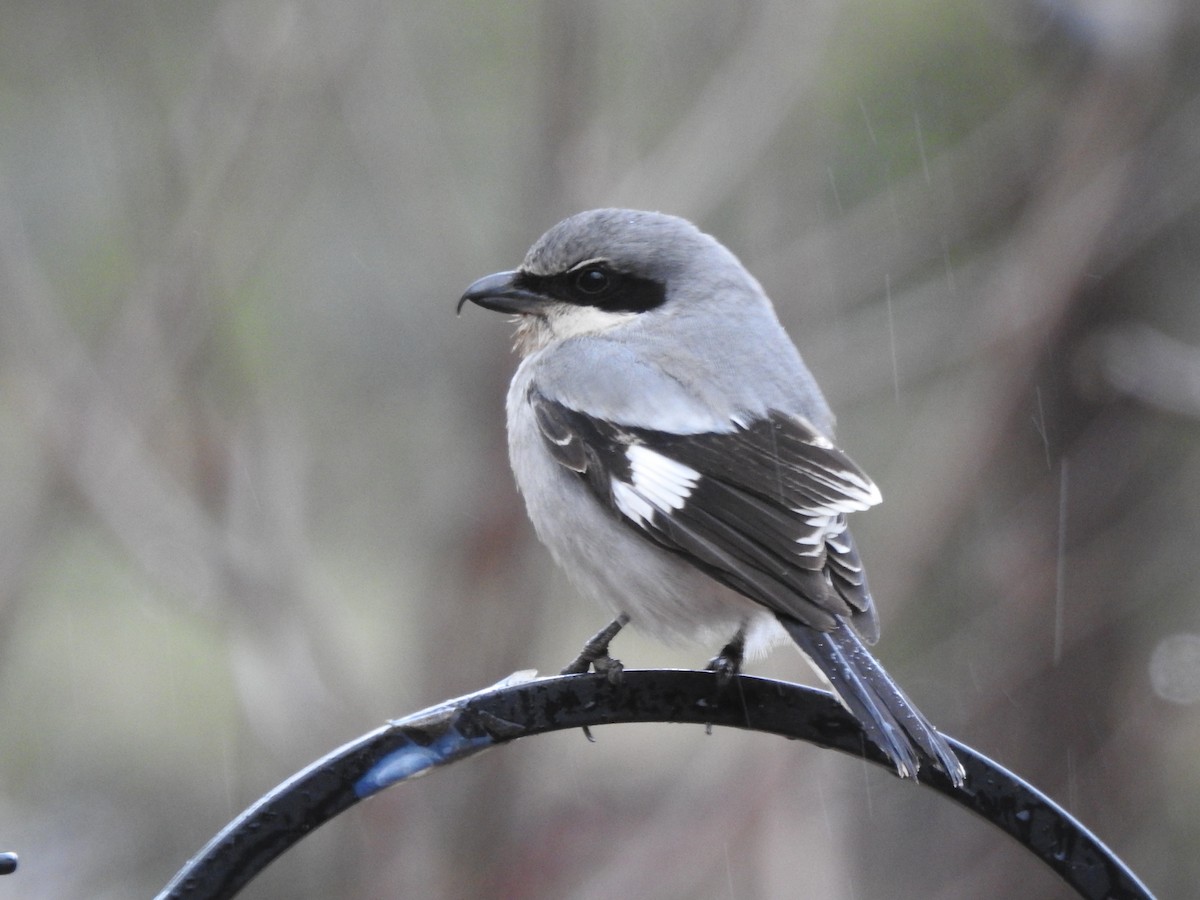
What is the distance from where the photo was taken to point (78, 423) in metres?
3.78

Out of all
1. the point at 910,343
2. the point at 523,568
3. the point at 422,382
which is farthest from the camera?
the point at 422,382

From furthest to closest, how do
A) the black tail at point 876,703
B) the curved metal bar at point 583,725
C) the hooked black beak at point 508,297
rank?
the hooked black beak at point 508,297, the black tail at point 876,703, the curved metal bar at point 583,725

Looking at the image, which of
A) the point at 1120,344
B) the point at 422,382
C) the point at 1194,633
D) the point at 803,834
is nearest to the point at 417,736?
the point at 803,834

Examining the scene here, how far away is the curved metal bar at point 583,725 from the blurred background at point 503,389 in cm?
226

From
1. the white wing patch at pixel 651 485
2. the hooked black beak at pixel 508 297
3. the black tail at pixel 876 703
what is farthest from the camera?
the hooked black beak at pixel 508 297

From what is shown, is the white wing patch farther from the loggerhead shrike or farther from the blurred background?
the blurred background

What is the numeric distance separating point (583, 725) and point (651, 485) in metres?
0.75

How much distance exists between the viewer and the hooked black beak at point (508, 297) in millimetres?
3031

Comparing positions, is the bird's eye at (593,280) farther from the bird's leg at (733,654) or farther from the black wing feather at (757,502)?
the bird's leg at (733,654)

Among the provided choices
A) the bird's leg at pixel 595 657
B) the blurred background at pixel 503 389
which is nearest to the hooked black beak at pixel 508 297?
the bird's leg at pixel 595 657

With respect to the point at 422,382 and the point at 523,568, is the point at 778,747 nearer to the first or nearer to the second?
the point at 523,568

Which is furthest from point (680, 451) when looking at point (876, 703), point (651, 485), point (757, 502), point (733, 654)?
point (876, 703)

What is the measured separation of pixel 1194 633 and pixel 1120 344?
115cm

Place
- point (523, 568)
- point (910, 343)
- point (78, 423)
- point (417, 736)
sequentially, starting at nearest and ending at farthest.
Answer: point (417, 736) < point (78, 423) < point (523, 568) < point (910, 343)
